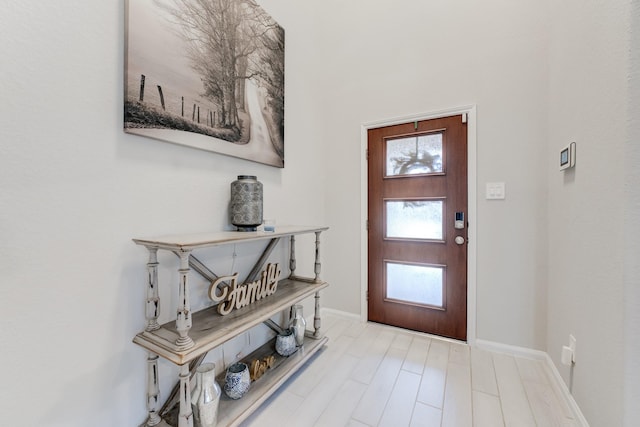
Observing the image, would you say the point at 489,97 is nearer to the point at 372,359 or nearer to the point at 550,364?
the point at 550,364

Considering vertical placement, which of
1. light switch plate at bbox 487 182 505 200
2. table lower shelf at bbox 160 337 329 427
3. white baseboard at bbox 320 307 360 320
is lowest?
white baseboard at bbox 320 307 360 320

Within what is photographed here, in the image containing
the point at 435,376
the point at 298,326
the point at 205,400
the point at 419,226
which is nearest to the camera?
the point at 205,400

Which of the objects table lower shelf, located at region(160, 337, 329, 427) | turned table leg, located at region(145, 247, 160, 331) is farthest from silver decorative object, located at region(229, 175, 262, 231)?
table lower shelf, located at region(160, 337, 329, 427)

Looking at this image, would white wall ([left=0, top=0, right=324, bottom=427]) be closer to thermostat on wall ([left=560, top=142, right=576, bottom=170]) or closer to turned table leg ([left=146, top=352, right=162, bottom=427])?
turned table leg ([left=146, top=352, right=162, bottom=427])

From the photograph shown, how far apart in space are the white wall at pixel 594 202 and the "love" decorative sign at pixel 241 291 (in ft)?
5.35

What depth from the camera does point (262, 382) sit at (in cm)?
150

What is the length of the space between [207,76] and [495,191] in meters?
2.19

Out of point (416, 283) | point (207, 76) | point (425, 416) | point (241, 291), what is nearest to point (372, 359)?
point (425, 416)

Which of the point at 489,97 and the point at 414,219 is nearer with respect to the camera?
the point at 489,97

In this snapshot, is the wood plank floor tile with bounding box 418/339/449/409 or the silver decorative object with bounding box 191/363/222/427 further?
the wood plank floor tile with bounding box 418/339/449/409

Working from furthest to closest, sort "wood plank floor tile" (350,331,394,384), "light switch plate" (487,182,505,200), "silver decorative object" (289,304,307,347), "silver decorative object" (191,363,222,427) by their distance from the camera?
1. "light switch plate" (487,182,505,200)
2. "silver decorative object" (289,304,307,347)
3. "wood plank floor tile" (350,331,394,384)
4. "silver decorative object" (191,363,222,427)

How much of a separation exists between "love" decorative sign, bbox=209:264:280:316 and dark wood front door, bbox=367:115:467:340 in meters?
1.18

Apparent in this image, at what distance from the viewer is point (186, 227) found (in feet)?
4.56

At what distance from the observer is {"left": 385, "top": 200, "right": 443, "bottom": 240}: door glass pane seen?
2.23 metres
